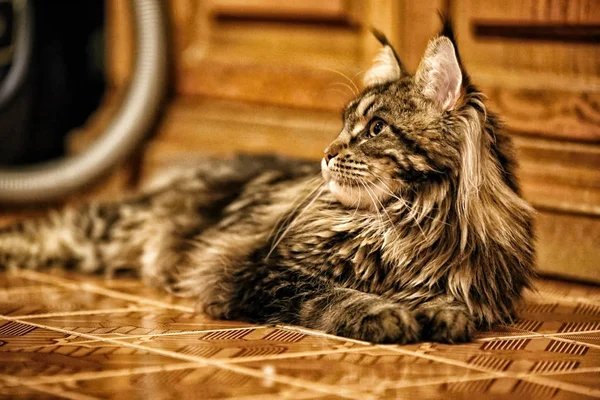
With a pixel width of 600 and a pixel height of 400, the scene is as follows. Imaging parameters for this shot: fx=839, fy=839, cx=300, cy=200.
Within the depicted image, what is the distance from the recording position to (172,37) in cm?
351

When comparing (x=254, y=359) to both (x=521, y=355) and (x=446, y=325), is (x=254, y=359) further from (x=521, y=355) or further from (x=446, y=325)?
(x=521, y=355)

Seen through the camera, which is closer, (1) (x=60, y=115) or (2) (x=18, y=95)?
(2) (x=18, y=95)

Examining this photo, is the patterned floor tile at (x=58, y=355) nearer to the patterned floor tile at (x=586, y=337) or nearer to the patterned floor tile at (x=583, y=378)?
the patterned floor tile at (x=583, y=378)

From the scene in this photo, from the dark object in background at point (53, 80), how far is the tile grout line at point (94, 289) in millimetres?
1226

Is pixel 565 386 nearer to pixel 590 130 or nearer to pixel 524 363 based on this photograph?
pixel 524 363

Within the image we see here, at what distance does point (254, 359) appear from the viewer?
1.76m

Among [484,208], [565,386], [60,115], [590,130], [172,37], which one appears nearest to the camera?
[565,386]

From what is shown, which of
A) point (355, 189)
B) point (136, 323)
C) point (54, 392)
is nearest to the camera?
point (54, 392)

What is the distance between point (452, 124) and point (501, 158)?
166mm

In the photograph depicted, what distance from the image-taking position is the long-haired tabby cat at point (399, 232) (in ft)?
6.08

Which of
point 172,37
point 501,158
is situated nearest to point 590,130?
point 501,158

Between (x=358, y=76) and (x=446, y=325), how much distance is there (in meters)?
1.40

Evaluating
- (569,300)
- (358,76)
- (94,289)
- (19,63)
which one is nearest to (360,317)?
(569,300)

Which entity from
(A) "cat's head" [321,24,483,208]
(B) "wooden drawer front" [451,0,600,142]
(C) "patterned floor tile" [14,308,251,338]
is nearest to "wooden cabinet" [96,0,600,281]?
(B) "wooden drawer front" [451,0,600,142]
